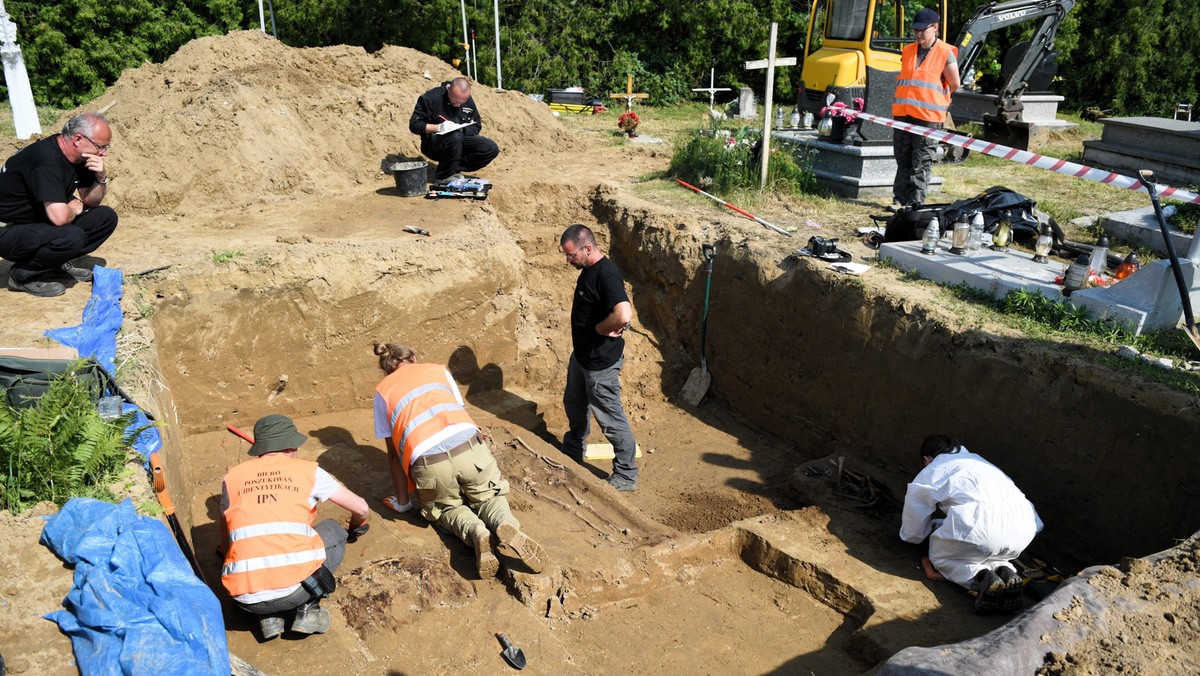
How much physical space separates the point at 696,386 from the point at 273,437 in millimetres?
4811

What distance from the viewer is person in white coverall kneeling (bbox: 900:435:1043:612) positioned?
4.75 metres

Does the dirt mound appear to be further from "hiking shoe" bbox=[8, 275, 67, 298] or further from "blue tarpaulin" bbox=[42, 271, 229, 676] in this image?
"blue tarpaulin" bbox=[42, 271, 229, 676]

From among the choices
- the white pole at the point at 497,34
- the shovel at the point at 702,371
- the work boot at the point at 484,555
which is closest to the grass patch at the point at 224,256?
the work boot at the point at 484,555

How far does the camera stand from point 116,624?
3.25m

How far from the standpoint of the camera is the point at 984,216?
7.66 meters

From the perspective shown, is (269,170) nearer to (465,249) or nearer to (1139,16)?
(465,249)

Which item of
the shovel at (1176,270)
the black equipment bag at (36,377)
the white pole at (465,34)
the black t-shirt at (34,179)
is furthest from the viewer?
the white pole at (465,34)

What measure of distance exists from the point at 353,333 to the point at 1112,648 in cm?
612

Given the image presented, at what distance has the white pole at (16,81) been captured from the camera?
38.5 ft

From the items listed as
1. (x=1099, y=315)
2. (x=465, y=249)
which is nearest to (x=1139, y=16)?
(x=1099, y=315)

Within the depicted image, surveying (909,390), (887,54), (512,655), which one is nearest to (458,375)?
(512,655)

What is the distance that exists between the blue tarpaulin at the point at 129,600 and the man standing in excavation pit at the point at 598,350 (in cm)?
335

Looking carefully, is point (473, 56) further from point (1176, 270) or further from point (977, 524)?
point (977, 524)

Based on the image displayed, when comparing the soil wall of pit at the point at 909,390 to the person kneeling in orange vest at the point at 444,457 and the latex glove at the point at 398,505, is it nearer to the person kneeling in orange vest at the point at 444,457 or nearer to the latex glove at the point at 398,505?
the person kneeling in orange vest at the point at 444,457
